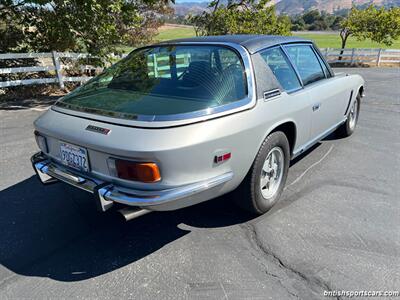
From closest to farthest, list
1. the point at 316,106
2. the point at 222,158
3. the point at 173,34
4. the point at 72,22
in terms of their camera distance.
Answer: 1. the point at 222,158
2. the point at 316,106
3. the point at 72,22
4. the point at 173,34

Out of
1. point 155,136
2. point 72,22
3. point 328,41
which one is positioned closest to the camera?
point 155,136

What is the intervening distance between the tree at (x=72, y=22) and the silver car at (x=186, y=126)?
5.37m

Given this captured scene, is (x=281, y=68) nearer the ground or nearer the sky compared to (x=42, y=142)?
nearer the sky

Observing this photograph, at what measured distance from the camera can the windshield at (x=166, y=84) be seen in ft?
8.16

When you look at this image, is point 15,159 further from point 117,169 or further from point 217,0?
point 217,0

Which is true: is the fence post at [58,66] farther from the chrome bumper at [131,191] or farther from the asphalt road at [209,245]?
the chrome bumper at [131,191]

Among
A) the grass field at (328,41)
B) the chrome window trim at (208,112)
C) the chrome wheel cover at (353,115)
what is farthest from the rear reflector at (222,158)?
the grass field at (328,41)

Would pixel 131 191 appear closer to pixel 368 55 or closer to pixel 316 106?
pixel 316 106

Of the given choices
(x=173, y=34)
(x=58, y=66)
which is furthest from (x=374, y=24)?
(x=173, y=34)

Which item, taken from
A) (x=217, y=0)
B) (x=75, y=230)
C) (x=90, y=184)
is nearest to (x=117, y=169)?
(x=90, y=184)

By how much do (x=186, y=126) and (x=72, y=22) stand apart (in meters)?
7.70

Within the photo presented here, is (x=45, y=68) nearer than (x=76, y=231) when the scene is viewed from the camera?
No

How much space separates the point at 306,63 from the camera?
3885 mm

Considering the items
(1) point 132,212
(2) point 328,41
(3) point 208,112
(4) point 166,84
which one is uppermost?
(4) point 166,84
